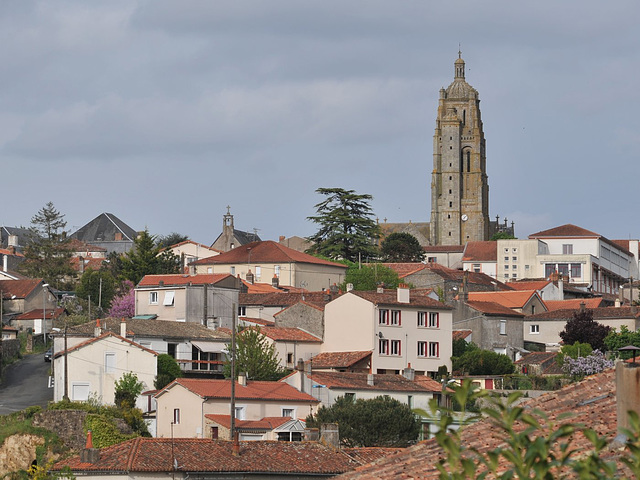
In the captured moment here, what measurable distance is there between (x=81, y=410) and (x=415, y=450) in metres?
39.9

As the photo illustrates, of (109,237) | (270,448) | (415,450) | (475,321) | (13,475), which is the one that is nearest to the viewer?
(415,450)

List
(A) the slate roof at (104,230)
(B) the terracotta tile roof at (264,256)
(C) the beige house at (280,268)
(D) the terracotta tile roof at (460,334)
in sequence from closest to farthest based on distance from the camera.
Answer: (D) the terracotta tile roof at (460,334) → (C) the beige house at (280,268) → (B) the terracotta tile roof at (264,256) → (A) the slate roof at (104,230)

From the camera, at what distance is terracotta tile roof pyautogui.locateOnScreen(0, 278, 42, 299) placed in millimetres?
96875

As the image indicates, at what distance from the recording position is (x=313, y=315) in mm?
70688

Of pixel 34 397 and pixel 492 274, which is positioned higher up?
pixel 492 274

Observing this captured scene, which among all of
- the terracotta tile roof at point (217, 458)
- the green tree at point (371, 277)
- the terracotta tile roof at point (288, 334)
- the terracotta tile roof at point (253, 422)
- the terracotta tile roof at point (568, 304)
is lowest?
the terracotta tile roof at point (217, 458)

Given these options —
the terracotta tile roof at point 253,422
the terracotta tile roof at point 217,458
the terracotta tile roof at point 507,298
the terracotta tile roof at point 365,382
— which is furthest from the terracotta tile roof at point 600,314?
the terracotta tile roof at point 217,458

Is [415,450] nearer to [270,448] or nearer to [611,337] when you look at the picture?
[270,448]

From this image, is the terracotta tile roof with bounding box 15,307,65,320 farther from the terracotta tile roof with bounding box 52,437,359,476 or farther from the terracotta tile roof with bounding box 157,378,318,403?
the terracotta tile roof with bounding box 52,437,359,476

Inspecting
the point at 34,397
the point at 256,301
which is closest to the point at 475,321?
the point at 256,301

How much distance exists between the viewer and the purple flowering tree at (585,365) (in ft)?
214

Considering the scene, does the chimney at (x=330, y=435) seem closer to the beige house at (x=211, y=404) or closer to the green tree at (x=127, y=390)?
the beige house at (x=211, y=404)

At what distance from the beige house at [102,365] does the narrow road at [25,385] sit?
172 centimetres

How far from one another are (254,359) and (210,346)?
629 centimetres
